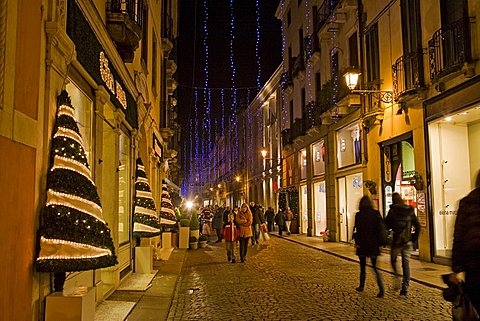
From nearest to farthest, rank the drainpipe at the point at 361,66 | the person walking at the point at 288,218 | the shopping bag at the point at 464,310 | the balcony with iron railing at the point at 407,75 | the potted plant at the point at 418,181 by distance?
the shopping bag at the point at 464,310, the balcony with iron railing at the point at 407,75, the potted plant at the point at 418,181, the drainpipe at the point at 361,66, the person walking at the point at 288,218

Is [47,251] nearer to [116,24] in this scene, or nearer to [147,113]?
[116,24]

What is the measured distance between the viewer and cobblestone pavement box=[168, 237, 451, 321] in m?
8.14

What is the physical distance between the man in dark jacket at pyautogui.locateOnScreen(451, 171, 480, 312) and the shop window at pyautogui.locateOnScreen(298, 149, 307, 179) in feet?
80.7

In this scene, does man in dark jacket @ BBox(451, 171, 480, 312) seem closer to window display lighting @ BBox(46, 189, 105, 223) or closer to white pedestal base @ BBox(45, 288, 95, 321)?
white pedestal base @ BBox(45, 288, 95, 321)

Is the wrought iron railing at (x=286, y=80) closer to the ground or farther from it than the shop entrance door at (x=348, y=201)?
farther from it

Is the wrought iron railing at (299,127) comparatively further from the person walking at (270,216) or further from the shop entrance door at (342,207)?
the shop entrance door at (342,207)

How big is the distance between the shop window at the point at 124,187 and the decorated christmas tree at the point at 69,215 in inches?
223

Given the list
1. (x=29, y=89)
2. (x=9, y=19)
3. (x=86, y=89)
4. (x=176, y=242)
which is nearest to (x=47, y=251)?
(x=29, y=89)

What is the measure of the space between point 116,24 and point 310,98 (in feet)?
62.4

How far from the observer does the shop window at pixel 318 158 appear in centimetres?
2564

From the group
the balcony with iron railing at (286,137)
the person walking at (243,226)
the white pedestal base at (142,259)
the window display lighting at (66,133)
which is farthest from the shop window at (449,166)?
the balcony with iron railing at (286,137)

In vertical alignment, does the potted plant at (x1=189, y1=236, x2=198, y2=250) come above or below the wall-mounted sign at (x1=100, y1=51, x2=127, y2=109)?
below

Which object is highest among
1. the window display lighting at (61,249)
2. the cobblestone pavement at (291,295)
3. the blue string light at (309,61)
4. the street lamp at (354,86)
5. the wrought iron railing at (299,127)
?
the blue string light at (309,61)

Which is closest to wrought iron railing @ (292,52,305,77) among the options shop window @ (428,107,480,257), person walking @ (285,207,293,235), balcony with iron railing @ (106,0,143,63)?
person walking @ (285,207,293,235)
